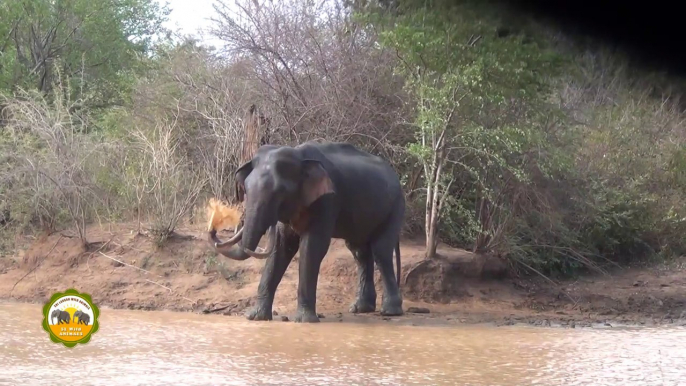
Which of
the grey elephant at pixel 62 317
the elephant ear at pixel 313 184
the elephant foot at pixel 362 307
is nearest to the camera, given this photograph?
the grey elephant at pixel 62 317

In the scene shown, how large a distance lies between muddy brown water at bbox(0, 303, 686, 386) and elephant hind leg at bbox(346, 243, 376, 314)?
1.03 metres

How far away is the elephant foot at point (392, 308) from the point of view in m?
12.4

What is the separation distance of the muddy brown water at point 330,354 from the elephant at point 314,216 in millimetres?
764

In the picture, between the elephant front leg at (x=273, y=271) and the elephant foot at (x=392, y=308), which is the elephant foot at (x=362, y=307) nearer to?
the elephant foot at (x=392, y=308)

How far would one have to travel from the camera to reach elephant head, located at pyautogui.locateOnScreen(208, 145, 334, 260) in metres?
11.1

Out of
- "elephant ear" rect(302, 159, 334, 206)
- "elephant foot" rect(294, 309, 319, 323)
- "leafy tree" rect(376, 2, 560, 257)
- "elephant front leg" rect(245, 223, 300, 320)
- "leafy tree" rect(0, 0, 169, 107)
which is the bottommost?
"elephant foot" rect(294, 309, 319, 323)

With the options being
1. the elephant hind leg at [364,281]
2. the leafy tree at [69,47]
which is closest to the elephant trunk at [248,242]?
the elephant hind leg at [364,281]

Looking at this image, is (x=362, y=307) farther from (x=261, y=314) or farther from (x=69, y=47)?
(x=69, y=47)

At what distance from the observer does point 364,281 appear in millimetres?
12852

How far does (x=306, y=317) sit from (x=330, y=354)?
2.19 meters

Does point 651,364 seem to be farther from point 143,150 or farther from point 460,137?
point 143,150

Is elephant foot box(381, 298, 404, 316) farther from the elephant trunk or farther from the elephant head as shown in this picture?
the elephant trunk

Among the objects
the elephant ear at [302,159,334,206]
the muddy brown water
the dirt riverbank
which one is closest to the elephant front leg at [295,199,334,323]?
the elephant ear at [302,159,334,206]

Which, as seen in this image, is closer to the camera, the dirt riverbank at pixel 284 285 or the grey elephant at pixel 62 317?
the grey elephant at pixel 62 317
